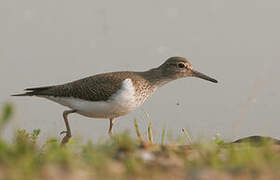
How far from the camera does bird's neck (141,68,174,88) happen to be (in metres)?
8.66

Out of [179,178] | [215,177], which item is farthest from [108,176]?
[215,177]

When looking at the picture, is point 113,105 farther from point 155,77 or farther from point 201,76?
point 201,76

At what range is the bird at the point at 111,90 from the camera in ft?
26.1

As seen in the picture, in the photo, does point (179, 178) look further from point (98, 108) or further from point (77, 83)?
point (77, 83)

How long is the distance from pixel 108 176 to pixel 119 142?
111 centimetres

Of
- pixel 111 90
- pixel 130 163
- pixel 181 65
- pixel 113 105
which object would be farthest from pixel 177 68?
pixel 130 163

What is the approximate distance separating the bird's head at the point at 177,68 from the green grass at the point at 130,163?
3.97m

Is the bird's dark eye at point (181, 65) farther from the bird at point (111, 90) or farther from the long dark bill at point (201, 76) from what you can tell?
the long dark bill at point (201, 76)

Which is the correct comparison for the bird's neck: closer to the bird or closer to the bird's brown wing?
the bird

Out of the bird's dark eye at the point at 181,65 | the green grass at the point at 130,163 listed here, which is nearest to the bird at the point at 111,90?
the bird's dark eye at the point at 181,65

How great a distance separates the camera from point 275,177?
13.5 feet

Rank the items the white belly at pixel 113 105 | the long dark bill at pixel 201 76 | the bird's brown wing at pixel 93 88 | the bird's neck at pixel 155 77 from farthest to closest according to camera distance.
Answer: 1. the long dark bill at pixel 201 76
2. the bird's neck at pixel 155 77
3. the bird's brown wing at pixel 93 88
4. the white belly at pixel 113 105

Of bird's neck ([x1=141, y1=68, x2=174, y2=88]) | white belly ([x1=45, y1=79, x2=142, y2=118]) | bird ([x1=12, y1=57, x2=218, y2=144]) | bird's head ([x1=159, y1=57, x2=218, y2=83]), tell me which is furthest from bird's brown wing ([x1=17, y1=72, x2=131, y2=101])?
bird's head ([x1=159, y1=57, x2=218, y2=83])

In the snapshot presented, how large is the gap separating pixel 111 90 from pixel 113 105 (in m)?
0.31
